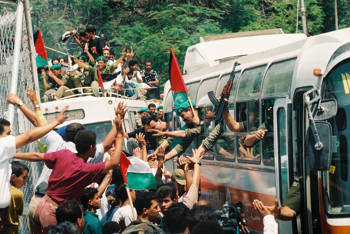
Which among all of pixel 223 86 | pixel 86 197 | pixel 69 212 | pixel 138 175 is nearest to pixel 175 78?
pixel 223 86

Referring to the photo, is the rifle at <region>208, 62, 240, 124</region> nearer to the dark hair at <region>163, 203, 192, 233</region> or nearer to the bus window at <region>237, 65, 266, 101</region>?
the bus window at <region>237, 65, 266, 101</region>

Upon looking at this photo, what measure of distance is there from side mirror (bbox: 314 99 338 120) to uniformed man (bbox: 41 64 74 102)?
30.5ft

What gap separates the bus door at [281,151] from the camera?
7.79 meters

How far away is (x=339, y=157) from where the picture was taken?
698cm

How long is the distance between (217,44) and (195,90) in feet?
4.66

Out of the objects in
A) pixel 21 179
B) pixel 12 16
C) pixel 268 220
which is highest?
pixel 12 16

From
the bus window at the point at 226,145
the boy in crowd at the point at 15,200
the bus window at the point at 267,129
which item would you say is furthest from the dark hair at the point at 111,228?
the bus window at the point at 226,145

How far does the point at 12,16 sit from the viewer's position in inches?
327

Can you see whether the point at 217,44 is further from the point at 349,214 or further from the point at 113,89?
the point at 349,214

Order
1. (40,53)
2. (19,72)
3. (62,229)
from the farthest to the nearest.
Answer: (40,53) < (19,72) < (62,229)

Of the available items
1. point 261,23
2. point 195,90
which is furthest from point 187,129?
point 261,23

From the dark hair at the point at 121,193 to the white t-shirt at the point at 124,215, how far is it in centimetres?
12

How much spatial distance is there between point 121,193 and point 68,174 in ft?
4.83

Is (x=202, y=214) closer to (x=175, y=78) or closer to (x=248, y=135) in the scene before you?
(x=248, y=135)
